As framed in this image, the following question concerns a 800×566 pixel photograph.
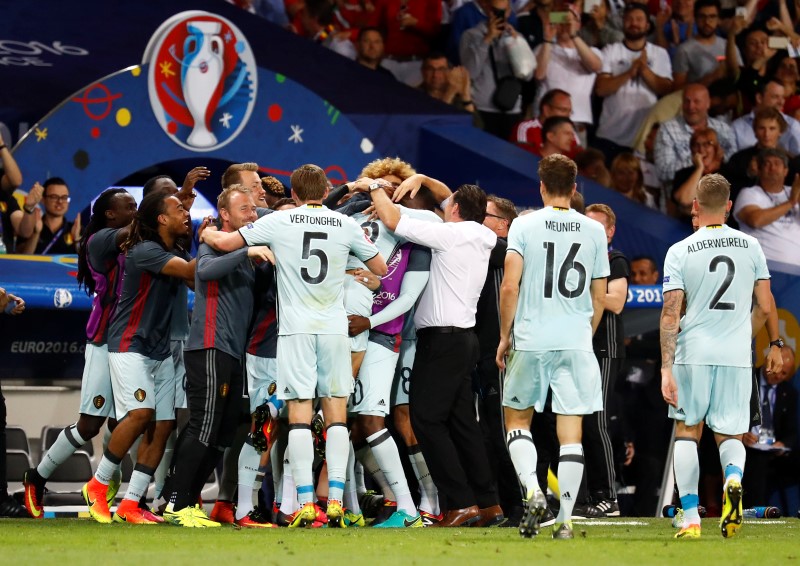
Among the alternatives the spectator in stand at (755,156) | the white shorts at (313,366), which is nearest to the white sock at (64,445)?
the white shorts at (313,366)

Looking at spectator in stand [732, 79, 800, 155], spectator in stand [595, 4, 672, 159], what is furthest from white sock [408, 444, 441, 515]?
spectator in stand [732, 79, 800, 155]

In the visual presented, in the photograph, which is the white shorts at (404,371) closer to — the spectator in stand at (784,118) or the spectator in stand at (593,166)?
the spectator in stand at (593,166)

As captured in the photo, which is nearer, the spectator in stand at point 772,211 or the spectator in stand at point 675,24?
the spectator in stand at point 772,211

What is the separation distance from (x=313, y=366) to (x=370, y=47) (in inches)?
218

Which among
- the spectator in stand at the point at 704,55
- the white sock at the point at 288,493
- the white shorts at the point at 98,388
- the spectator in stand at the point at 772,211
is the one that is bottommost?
the white sock at the point at 288,493

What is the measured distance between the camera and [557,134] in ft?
41.7

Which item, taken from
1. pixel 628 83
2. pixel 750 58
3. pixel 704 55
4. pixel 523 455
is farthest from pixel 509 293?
pixel 750 58

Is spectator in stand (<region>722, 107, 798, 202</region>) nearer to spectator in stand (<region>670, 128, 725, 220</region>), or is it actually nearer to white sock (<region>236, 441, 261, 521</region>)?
spectator in stand (<region>670, 128, 725, 220</region>)

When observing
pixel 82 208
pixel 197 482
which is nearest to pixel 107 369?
pixel 197 482

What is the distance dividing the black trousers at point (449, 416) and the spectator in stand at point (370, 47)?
4.85 meters

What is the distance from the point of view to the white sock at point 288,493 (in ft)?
27.0

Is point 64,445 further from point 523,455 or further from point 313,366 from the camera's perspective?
point 523,455

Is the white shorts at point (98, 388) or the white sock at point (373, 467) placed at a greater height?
the white shorts at point (98, 388)

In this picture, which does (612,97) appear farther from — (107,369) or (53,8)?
(107,369)
